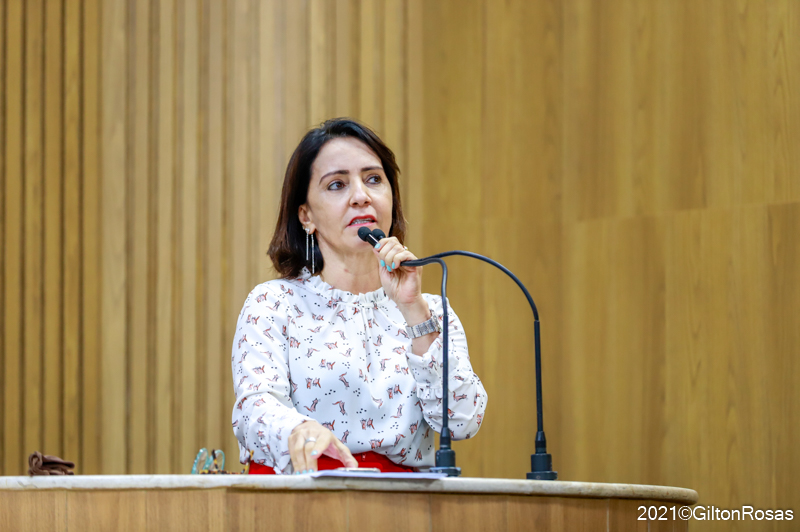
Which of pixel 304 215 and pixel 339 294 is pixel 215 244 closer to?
pixel 304 215

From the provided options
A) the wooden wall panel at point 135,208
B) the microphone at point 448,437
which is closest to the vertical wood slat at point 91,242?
the wooden wall panel at point 135,208

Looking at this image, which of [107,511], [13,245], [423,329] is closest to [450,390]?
[423,329]

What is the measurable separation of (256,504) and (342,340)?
831 mm

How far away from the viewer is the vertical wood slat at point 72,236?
11.3ft

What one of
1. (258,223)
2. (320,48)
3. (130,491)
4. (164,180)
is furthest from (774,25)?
(130,491)

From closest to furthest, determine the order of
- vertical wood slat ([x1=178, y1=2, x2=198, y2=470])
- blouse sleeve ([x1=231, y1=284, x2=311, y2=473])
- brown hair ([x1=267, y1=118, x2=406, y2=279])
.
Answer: blouse sleeve ([x1=231, y1=284, x2=311, y2=473]), brown hair ([x1=267, y1=118, x2=406, y2=279]), vertical wood slat ([x1=178, y1=2, x2=198, y2=470])

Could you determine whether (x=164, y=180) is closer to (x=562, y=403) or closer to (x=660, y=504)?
(x=562, y=403)

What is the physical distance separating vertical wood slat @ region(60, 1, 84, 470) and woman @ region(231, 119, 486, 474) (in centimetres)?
156

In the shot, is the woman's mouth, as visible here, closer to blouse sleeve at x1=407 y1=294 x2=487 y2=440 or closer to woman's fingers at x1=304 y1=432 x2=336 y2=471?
blouse sleeve at x1=407 y1=294 x2=487 y2=440

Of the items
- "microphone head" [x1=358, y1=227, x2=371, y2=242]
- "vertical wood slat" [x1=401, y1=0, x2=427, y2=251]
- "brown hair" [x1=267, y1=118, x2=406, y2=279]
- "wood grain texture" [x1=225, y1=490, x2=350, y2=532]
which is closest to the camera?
"wood grain texture" [x1=225, y1=490, x2=350, y2=532]

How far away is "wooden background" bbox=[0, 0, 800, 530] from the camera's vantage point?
3.22 metres

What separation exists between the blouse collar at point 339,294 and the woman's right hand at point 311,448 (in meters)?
0.51

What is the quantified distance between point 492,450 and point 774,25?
1.94 meters

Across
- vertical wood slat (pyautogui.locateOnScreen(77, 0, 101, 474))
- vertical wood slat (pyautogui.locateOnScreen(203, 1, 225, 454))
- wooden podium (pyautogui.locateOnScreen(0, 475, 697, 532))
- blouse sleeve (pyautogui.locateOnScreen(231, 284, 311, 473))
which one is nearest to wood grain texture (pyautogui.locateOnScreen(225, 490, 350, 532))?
wooden podium (pyautogui.locateOnScreen(0, 475, 697, 532))
